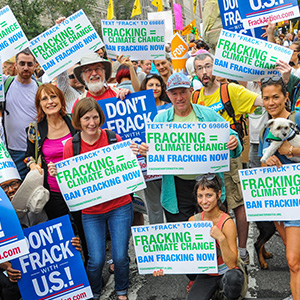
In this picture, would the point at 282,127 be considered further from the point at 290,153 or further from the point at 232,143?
the point at 232,143

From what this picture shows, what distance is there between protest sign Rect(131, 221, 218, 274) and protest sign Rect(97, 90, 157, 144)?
1341 mm

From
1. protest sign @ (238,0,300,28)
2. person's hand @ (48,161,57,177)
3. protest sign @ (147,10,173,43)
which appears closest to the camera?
person's hand @ (48,161,57,177)

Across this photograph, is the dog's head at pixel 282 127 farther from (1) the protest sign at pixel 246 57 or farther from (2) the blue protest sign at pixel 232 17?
(2) the blue protest sign at pixel 232 17

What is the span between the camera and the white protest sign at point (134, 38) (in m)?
5.82

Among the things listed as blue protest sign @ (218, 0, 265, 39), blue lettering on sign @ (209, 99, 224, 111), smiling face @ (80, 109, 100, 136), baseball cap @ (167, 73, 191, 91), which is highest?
blue protest sign @ (218, 0, 265, 39)

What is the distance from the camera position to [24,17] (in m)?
24.4

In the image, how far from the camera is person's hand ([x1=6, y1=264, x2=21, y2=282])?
4.11 m

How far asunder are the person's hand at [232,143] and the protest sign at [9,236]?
2027 millimetres

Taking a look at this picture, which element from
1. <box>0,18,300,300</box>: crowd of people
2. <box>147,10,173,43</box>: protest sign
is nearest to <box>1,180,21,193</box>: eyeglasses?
<box>0,18,300,300</box>: crowd of people

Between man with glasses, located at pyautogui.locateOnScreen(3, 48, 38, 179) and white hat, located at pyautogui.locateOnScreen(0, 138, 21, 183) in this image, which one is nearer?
white hat, located at pyautogui.locateOnScreen(0, 138, 21, 183)

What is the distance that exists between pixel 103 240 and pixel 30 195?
0.83m

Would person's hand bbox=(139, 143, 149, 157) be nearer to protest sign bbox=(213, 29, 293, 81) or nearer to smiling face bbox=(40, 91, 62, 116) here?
smiling face bbox=(40, 91, 62, 116)

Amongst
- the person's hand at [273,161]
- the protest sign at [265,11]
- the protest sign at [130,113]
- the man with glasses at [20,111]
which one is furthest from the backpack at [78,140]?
the protest sign at [265,11]

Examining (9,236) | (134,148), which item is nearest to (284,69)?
(134,148)
